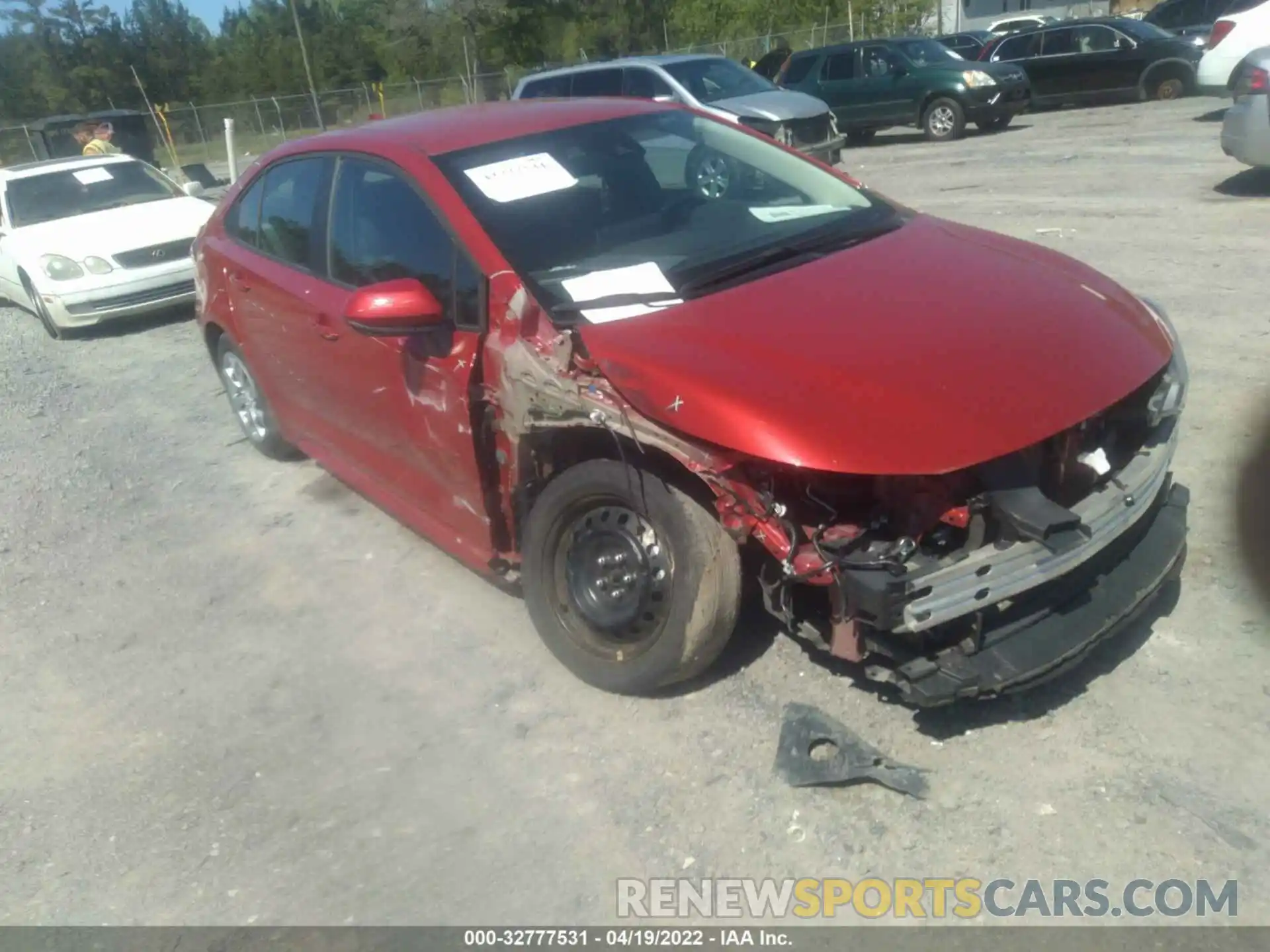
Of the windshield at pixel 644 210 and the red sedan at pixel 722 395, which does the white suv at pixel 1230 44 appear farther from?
the red sedan at pixel 722 395

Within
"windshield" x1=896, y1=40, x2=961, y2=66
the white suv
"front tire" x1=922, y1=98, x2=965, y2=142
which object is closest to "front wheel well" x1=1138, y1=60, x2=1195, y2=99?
"windshield" x1=896, y1=40, x2=961, y2=66

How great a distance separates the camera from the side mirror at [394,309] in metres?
3.56

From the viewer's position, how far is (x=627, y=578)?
11.2 feet

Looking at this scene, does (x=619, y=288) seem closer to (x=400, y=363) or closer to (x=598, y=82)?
(x=400, y=363)

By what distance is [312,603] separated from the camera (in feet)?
15.0

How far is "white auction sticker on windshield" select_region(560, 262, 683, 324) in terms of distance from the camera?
3441 millimetres

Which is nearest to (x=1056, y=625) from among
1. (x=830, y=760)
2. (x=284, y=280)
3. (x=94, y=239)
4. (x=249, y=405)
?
(x=830, y=760)

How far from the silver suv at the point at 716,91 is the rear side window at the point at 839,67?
11.1ft

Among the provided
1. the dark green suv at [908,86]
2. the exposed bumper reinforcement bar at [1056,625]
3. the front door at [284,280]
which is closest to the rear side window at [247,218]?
the front door at [284,280]

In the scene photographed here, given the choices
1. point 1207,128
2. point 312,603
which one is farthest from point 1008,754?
point 1207,128

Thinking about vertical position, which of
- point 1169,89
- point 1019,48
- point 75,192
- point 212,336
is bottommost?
point 1169,89

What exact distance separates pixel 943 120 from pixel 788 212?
14.2 meters

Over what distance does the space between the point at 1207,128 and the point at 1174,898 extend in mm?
13600

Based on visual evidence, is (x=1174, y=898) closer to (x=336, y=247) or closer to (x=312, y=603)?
(x=312, y=603)
